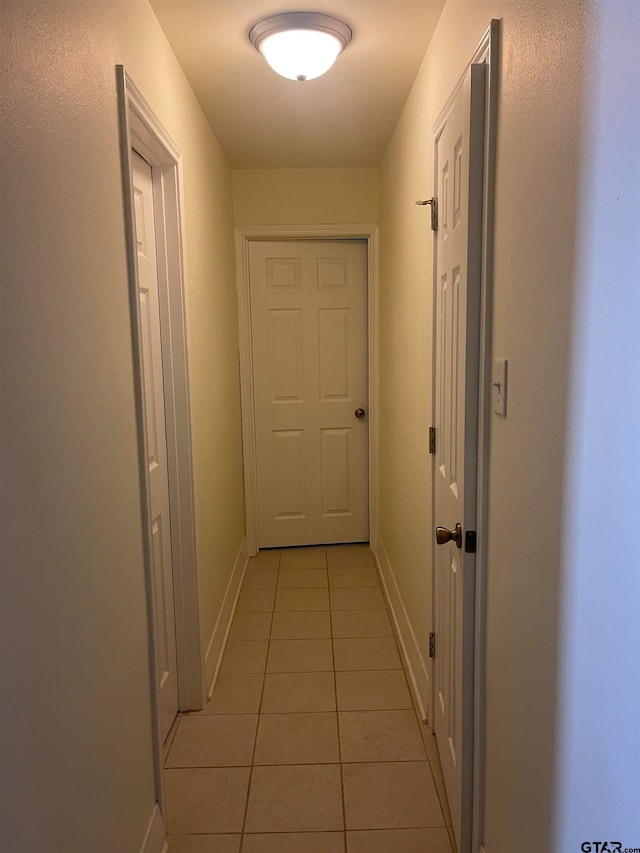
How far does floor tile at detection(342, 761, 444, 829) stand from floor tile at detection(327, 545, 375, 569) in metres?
1.72

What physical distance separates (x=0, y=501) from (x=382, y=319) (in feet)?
9.36

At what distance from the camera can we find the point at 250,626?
2.92 meters

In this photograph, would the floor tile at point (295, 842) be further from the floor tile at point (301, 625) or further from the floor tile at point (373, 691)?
the floor tile at point (301, 625)

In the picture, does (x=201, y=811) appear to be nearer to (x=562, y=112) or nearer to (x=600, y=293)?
(x=600, y=293)

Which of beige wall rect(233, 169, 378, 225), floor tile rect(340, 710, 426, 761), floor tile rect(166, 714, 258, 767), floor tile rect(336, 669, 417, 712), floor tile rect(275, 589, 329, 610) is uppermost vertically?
beige wall rect(233, 169, 378, 225)

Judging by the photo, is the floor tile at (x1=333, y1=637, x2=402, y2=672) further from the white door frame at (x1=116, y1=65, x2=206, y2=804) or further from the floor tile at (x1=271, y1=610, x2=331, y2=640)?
the white door frame at (x1=116, y1=65, x2=206, y2=804)

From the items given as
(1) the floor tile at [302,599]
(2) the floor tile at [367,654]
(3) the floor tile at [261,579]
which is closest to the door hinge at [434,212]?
(2) the floor tile at [367,654]

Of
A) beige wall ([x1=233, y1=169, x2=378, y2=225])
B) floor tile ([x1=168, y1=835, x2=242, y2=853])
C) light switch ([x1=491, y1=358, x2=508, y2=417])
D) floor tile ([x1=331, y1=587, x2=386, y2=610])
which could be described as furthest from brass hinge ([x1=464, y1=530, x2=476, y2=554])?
beige wall ([x1=233, y1=169, x2=378, y2=225])

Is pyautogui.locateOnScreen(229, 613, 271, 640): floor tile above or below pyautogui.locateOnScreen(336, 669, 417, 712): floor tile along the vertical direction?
above

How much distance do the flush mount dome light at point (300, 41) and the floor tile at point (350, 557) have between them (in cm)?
266

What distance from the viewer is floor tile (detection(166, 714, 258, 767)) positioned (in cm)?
199

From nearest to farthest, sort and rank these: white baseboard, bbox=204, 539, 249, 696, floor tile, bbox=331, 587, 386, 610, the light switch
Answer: the light switch → white baseboard, bbox=204, 539, 249, 696 → floor tile, bbox=331, 587, 386, 610

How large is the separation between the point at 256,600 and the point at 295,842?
159 centimetres

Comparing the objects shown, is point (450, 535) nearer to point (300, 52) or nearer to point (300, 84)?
point (300, 52)
